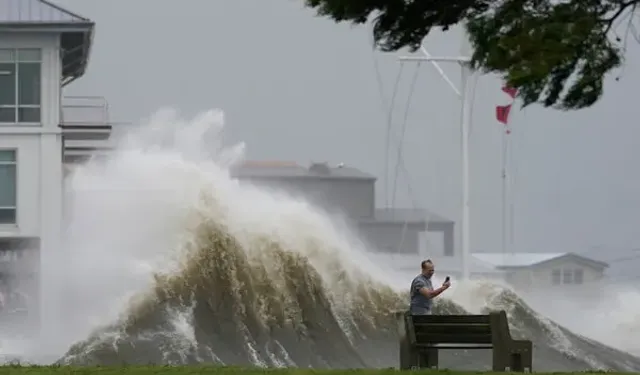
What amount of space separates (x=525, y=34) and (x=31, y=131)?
38.5 metres

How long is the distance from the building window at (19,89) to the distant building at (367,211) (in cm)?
1365

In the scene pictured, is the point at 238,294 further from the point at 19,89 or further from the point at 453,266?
the point at 453,266

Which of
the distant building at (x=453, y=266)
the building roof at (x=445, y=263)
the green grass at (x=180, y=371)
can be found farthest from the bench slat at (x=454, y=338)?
the distant building at (x=453, y=266)

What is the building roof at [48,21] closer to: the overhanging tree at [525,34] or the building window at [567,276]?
the building window at [567,276]

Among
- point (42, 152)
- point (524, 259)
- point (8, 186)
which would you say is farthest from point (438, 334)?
point (524, 259)

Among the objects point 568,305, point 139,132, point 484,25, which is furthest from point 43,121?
point 484,25

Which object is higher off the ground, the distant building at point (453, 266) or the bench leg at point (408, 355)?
the bench leg at point (408, 355)

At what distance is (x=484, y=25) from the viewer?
560 inches

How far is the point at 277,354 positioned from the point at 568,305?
2475 centimetres

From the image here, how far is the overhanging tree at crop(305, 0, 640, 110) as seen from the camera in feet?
43.2

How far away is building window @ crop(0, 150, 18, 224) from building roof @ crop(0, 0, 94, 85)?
4.17 m

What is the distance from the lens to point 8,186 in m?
49.8

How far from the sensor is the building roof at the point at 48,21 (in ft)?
164

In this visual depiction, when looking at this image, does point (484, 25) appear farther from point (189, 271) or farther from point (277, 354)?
point (189, 271)
